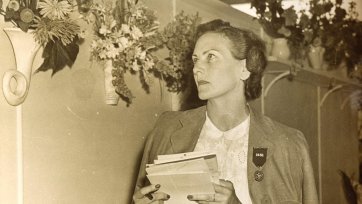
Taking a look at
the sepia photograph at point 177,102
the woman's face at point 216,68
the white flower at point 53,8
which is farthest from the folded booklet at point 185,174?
the white flower at point 53,8

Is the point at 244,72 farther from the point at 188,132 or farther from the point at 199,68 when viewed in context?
the point at 188,132

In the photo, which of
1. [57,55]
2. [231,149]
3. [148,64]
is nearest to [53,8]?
[57,55]

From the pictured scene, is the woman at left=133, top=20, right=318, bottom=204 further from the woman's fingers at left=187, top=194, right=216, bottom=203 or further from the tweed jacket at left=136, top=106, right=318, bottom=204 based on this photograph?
the woman's fingers at left=187, top=194, right=216, bottom=203

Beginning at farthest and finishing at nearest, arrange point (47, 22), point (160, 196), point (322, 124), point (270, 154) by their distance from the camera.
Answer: point (322, 124) → point (270, 154) → point (160, 196) → point (47, 22)

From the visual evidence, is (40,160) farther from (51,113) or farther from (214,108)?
(214,108)

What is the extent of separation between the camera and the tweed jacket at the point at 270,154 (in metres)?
1.69

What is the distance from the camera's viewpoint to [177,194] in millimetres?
1580

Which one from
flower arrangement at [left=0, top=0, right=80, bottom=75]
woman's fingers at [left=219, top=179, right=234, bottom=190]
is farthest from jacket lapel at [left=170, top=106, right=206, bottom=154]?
flower arrangement at [left=0, top=0, right=80, bottom=75]

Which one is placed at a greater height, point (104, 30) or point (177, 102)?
point (104, 30)

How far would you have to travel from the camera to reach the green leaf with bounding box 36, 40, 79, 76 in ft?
5.26

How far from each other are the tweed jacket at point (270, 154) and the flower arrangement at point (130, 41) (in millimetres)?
208

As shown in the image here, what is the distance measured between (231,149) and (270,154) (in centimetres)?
12

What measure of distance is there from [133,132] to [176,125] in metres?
0.20

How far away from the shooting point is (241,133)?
176 cm
